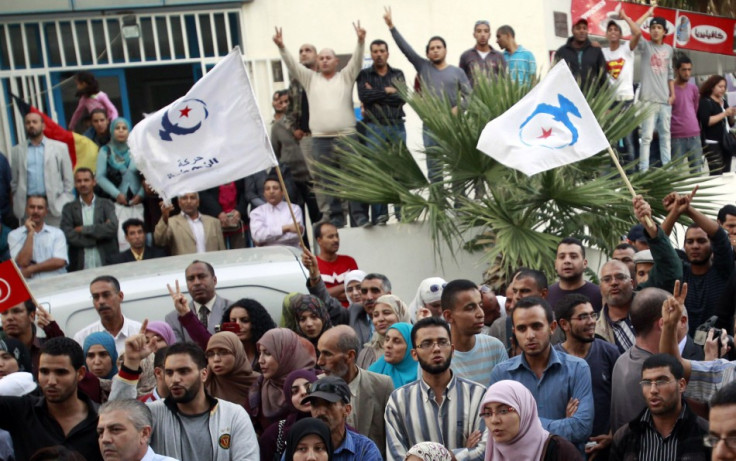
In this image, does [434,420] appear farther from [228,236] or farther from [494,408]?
[228,236]

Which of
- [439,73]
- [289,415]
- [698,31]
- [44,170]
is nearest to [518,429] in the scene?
[289,415]

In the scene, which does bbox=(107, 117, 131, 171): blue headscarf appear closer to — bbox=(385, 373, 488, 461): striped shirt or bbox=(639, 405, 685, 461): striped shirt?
bbox=(385, 373, 488, 461): striped shirt

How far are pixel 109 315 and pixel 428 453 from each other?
138 inches

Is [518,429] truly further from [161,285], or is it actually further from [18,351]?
[161,285]

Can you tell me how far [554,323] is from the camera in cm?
777

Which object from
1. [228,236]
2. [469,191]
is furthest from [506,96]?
[228,236]

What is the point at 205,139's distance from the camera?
1005cm

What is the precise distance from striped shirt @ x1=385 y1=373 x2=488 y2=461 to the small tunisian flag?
116 inches

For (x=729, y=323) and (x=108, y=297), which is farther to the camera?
(x=108, y=297)

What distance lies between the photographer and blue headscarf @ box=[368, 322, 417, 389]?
8.23 meters

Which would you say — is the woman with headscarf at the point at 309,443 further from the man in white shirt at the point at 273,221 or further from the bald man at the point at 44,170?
the bald man at the point at 44,170

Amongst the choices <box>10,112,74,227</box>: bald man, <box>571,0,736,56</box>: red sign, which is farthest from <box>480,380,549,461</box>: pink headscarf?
<box>571,0,736,56</box>: red sign

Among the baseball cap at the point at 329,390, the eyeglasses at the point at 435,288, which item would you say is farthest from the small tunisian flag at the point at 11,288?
the eyeglasses at the point at 435,288

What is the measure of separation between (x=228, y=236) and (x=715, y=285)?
570 cm
